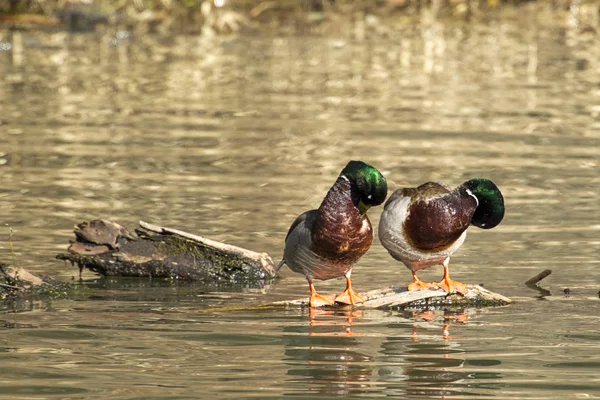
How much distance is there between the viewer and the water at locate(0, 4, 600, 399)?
6.66m

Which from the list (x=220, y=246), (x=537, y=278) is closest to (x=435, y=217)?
(x=537, y=278)

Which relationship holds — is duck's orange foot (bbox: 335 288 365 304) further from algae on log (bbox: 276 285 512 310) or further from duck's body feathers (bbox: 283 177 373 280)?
duck's body feathers (bbox: 283 177 373 280)

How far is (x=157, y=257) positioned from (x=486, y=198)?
2.43 meters

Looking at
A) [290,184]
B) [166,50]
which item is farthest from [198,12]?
[290,184]

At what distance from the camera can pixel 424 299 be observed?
27.0ft

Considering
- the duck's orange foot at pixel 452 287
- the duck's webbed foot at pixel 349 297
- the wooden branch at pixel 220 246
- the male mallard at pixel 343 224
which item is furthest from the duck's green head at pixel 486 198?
the wooden branch at pixel 220 246

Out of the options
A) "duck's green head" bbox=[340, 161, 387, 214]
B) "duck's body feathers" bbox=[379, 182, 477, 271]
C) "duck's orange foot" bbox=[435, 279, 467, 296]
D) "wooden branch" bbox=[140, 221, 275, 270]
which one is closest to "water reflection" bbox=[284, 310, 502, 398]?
"duck's orange foot" bbox=[435, 279, 467, 296]

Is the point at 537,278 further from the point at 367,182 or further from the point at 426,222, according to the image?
the point at 367,182

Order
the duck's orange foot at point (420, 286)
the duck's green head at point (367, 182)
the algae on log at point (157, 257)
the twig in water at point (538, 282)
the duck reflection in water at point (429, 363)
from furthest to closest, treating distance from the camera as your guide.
Answer: the algae on log at point (157, 257) → the twig in water at point (538, 282) → the duck's orange foot at point (420, 286) → the duck's green head at point (367, 182) → the duck reflection in water at point (429, 363)

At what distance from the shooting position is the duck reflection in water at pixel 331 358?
Result: 6.35 metres

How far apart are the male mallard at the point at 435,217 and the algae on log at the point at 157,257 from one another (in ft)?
4.81

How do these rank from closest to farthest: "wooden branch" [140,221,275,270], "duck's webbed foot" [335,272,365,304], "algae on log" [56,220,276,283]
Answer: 1. "duck's webbed foot" [335,272,365,304]
2. "wooden branch" [140,221,275,270]
3. "algae on log" [56,220,276,283]

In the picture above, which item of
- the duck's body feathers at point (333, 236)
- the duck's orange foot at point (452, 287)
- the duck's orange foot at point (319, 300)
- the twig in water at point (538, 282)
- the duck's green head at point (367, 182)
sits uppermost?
the duck's green head at point (367, 182)

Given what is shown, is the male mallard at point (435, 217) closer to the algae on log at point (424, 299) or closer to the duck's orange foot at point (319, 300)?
the algae on log at point (424, 299)
